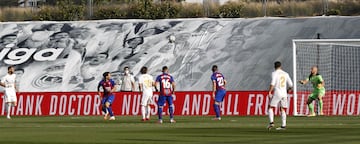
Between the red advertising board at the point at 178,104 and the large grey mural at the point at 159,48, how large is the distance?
40.6ft

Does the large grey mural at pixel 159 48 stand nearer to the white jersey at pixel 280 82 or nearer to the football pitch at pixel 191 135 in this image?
the white jersey at pixel 280 82

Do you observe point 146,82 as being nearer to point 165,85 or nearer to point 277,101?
point 165,85

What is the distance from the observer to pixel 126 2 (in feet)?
249

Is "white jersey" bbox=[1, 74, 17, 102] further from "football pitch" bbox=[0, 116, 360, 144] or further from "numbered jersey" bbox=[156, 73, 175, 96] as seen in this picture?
"football pitch" bbox=[0, 116, 360, 144]

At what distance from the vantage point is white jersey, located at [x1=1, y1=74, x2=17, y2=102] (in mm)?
44781

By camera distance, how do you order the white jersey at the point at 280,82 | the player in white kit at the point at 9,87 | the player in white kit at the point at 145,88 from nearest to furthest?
1. the white jersey at the point at 280,82
2. the player in white kit at the point at 145,88
3. the player in white kit at the point at 9,87

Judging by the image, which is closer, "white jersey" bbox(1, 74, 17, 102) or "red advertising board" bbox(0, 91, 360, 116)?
"white jersey" bbox(1, 74, 17, 102)

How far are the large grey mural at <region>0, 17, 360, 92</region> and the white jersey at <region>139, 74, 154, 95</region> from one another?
21.3 m

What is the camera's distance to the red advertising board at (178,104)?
151 feet

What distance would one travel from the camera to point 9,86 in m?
44.9

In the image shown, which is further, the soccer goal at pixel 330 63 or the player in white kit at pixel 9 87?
the soccer goal at pixel 330 63

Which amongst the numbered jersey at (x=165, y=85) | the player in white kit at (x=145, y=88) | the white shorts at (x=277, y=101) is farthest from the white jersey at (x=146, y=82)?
the white shorts at (x=277, y=101)

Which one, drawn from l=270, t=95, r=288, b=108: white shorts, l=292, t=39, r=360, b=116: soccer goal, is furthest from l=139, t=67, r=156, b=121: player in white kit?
l=292, t=39, r=360, b=116: soccer goal

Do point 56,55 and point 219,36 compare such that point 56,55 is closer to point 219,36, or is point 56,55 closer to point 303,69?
point 219,36
